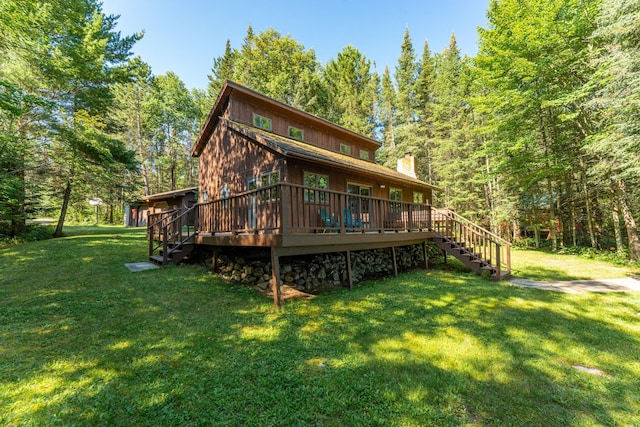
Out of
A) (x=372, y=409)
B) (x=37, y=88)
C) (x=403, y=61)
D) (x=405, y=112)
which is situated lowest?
(x=372, y=409)

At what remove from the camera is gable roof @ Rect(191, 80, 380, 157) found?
33.8 ft

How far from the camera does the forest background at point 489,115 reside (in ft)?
31.1

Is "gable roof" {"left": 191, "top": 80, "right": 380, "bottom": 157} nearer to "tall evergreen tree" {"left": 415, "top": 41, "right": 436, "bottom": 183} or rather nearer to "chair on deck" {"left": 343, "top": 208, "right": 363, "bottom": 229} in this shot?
"chair on deck" {"left": 343, "top": 208, "right": 363, "bottom": 229}

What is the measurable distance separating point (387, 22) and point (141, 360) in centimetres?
2129

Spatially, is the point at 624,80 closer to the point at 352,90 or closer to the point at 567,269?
the point at 567,269

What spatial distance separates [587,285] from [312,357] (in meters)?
9.12

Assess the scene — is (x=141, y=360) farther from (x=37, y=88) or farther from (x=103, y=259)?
(x=37, y=88)

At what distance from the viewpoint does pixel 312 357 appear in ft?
12.2

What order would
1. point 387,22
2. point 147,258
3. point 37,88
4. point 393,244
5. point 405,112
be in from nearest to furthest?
point 393,244, point 147,258, point 37,88, point 387,22, point 405,112

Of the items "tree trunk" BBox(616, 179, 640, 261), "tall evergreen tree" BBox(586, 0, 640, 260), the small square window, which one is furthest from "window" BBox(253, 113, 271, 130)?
"tree trunk" BBox(616, 179, 640, 261)

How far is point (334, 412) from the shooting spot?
2.65 meters

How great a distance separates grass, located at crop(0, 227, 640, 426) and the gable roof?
781 cm

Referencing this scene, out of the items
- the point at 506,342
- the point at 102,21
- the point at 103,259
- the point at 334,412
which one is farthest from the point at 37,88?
the point at 506,342

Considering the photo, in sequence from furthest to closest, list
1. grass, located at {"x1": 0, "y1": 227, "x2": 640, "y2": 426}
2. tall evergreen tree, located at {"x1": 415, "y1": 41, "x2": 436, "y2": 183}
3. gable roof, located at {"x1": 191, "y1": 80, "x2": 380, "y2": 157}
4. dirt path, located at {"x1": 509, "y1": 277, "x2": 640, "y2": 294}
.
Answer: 1. tall evergreen tree, located at {"x1": 415, "y1": 41, "x2": 436, "y2": 183}
2. gable roof, located at {"x1": 191, "y1": 80, "x2": 380, "y2": 157}
3. dirt path, located at {"x1": 509, "y1": 277, "x2": 640, "y2": 294}
4. grass, located at {"x1": 0, "y1": 227, "x2": 640, "y2": 426}
